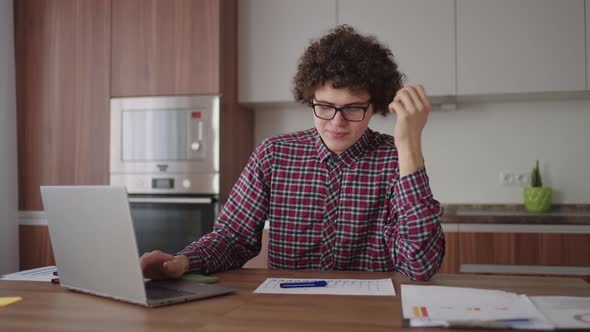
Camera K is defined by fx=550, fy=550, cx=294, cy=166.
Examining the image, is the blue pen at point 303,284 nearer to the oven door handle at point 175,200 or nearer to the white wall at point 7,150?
the oven door handle at point 175,200

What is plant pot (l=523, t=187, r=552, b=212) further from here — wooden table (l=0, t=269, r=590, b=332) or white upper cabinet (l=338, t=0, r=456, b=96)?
wooden table (l=0, t=269, r=590, b=332)

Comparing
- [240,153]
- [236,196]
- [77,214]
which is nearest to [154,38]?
[240,153]

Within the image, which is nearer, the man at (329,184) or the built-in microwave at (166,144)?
the man at (329,184)

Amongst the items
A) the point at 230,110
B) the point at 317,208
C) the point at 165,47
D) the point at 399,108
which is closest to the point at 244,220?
the point at 317,208

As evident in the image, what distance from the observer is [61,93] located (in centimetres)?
305

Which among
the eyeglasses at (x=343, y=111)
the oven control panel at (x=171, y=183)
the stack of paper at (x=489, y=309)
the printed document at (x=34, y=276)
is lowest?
the printed document at (x=34, y=276)

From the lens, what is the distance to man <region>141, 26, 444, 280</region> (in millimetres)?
1447

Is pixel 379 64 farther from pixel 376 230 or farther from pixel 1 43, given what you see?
pixel 1 43

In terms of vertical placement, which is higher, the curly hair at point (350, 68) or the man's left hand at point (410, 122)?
the curly hair at point (350, 68)

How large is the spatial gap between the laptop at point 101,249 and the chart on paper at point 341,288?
0.10 m

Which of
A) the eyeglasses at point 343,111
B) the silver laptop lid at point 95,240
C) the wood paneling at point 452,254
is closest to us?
the silver laptop lid at point 95,240

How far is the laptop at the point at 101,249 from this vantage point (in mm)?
932

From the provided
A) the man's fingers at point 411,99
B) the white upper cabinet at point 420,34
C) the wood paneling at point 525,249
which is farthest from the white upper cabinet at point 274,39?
the man's fingers at point 411,99

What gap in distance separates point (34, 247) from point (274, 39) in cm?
177
